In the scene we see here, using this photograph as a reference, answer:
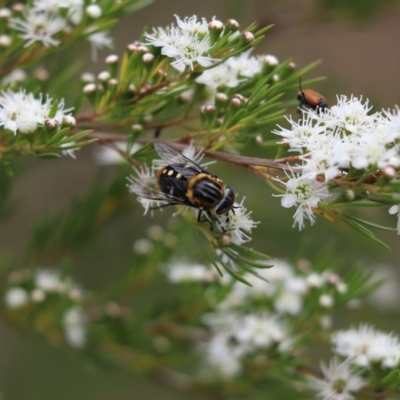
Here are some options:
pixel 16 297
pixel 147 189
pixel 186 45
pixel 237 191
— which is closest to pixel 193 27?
pixel 186 45

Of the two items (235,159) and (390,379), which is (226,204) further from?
(390,379)

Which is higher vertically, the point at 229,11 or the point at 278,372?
the point at 229,11

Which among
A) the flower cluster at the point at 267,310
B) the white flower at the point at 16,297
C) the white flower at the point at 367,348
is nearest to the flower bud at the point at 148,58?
the flower cluster at the point at 267,310

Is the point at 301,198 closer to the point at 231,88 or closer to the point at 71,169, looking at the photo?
the point at 231,88

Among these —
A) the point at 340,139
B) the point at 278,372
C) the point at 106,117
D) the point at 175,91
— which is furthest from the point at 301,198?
the point at 278,372

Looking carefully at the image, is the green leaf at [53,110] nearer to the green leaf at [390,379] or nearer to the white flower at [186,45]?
the white flower at [186,45]

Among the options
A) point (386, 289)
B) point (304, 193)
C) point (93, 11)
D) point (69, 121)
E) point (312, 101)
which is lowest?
point (304, 193)
